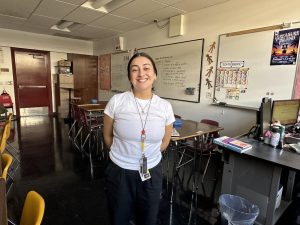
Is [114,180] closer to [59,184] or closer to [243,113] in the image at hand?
[59,184]

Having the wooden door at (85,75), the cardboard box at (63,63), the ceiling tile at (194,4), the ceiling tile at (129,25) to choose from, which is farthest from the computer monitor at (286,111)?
the cardboard box at (63,63)

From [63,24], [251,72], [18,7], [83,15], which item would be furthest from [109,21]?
[251,72]

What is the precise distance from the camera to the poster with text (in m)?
2.72

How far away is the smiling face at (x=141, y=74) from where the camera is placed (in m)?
1.18

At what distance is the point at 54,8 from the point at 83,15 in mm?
594

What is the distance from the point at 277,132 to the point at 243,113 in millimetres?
1423

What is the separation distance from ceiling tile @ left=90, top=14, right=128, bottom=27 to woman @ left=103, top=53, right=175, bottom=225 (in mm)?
3789

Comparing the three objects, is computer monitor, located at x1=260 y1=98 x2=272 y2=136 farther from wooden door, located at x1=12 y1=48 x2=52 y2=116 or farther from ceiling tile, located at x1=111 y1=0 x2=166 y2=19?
wooden door, located at x1=12 y1=48 x2=52 y2=116

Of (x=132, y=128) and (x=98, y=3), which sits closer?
(x=132, y=128)

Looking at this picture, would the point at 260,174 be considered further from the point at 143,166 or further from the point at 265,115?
the point at 143,166

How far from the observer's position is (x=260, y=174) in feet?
5.90

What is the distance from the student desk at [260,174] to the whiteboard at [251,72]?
130cm

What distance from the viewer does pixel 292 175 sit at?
2.25 m

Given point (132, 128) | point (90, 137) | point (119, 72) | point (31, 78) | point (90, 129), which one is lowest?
point (90, 137)
